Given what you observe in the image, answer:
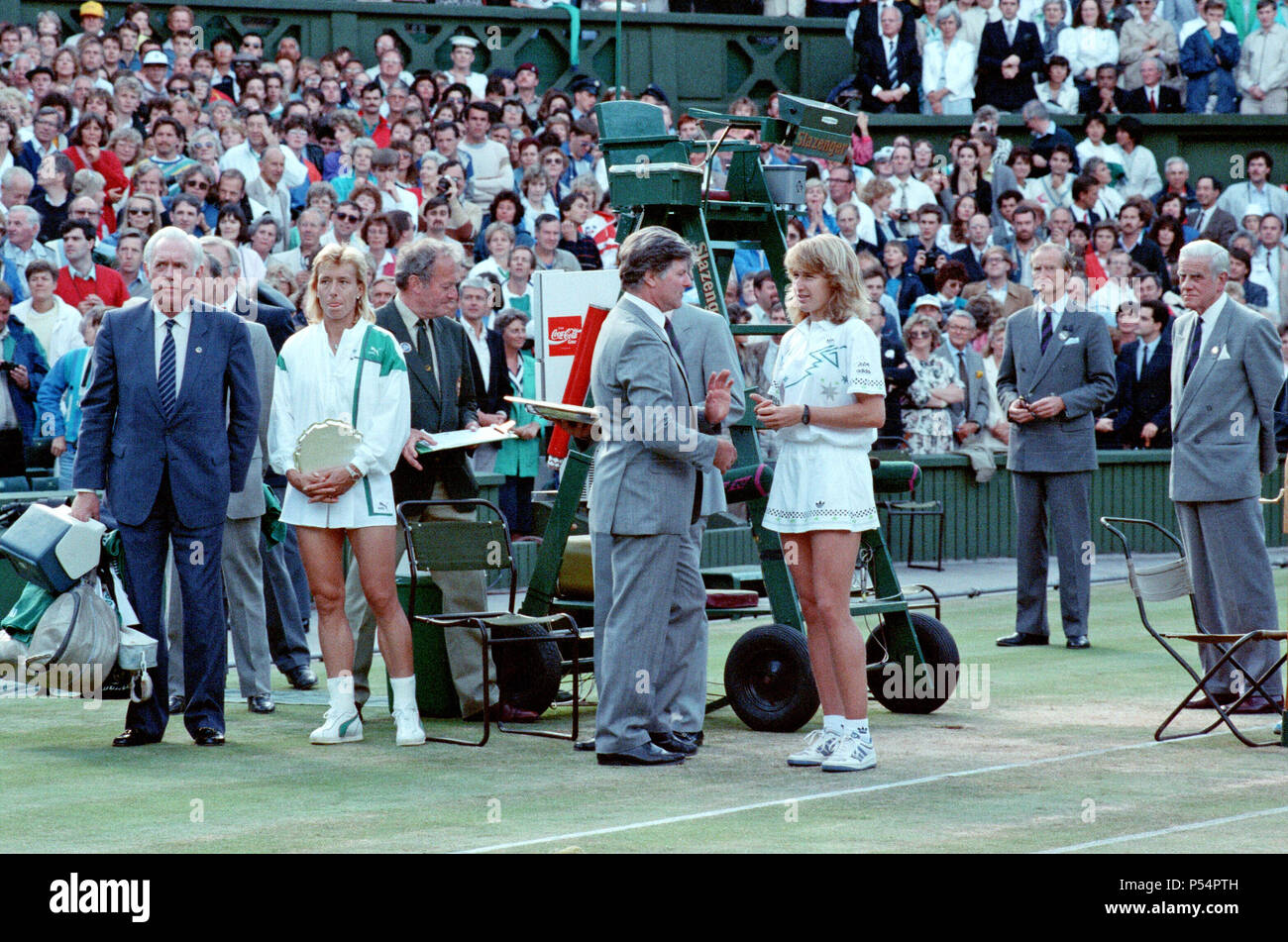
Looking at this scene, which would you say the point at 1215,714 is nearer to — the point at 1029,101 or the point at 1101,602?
the point at 1101,602

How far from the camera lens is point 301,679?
390 inches

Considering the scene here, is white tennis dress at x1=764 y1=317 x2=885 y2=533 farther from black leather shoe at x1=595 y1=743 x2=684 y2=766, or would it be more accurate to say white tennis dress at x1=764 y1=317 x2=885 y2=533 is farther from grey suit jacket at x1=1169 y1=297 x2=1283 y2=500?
grey suit jacket at x1=1169 y1=297 x2=1283 y2=500

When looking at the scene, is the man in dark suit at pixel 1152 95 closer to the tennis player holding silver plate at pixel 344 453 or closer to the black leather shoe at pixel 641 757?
the tennis player holding silver plate at pixel 344 453

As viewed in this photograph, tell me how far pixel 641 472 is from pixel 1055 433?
187 inches

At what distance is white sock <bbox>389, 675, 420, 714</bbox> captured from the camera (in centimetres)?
817

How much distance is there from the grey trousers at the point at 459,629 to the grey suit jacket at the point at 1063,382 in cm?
420

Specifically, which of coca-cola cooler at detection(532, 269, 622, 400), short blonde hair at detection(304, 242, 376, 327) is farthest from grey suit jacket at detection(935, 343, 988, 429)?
short blonde hair at detection(304, 242, 376, 327)

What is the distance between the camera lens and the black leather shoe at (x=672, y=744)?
306 inches

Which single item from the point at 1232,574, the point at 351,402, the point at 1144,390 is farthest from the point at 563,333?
the point at 1144,390

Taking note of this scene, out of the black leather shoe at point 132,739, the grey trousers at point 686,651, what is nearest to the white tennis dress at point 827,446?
the grey trousers at point 686,651

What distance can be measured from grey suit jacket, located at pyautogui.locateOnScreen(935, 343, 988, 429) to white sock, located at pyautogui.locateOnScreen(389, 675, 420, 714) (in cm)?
882

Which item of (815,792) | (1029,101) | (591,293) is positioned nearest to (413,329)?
(591,293)

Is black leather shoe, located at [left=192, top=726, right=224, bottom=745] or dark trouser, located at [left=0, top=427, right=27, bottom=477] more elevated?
dark trouser, located at [left=0, top=427, right=27, bottom=477]
